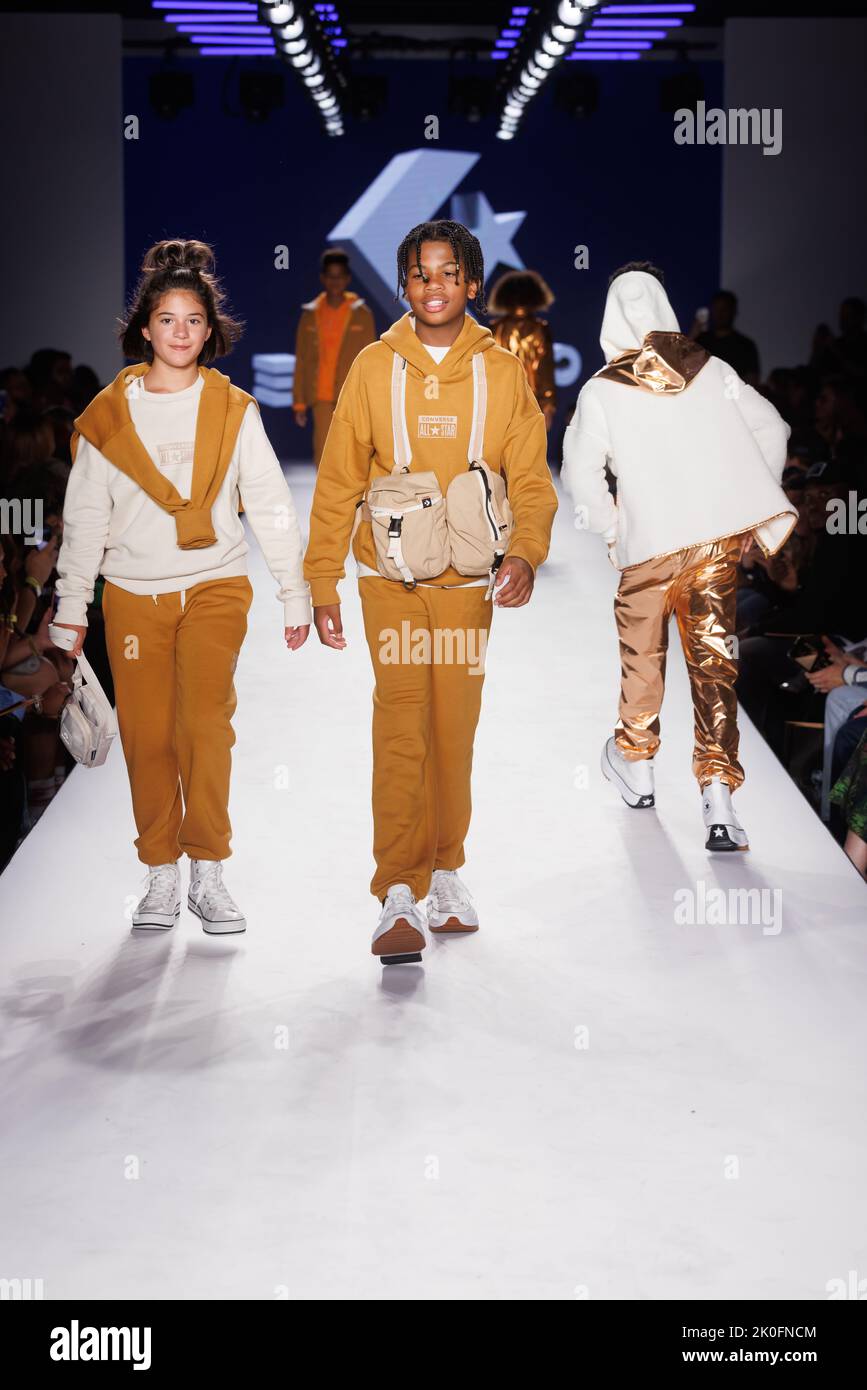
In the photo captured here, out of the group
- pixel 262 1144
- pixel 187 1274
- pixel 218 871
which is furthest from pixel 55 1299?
pixel 218 871

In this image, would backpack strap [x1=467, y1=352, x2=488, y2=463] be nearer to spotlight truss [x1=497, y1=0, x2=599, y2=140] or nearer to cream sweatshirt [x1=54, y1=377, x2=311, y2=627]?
cream sweatshirt [x1=54, y1=377, x2=311, y2=627]

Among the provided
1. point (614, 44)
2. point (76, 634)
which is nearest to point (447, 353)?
point (76, 634)

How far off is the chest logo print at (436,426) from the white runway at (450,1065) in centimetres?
88

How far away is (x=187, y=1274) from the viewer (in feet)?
6.46

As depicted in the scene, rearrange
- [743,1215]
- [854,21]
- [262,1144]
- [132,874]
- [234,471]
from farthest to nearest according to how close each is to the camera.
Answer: [854,21] → [132,874] → [234,471] → [262,1144] → [743,1215]

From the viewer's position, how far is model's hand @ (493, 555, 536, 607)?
9.09ft

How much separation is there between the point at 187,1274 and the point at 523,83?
28.4 ft

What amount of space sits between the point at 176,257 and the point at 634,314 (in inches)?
40.2

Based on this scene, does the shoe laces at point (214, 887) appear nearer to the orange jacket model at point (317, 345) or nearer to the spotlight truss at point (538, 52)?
the spotlight truss at point (538, 52)

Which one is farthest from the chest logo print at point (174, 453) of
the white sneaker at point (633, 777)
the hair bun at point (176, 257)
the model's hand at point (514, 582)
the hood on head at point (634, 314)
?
the white sneaker at point (633, 777)

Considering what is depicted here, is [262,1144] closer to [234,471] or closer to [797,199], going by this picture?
[234,471]

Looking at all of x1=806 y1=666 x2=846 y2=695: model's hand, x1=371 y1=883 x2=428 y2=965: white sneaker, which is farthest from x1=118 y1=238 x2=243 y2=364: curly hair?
x1=806 y1=666 x2=846 y2=695: model's hand

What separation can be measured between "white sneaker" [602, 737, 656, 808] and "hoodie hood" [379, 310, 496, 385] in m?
1.14
